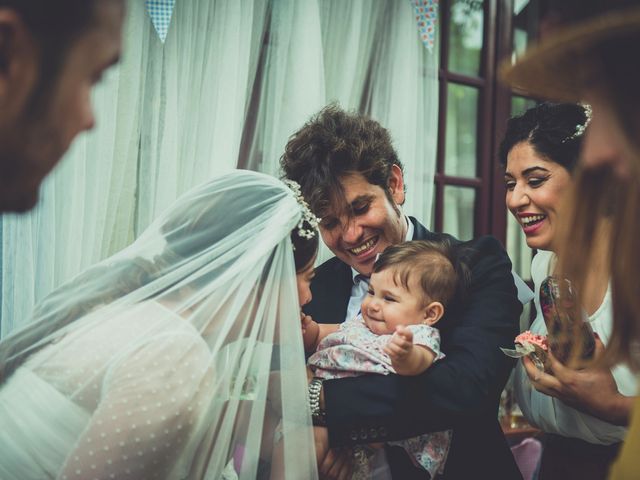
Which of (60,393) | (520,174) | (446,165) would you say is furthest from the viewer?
(446,165)

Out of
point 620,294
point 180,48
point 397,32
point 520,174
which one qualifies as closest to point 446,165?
point 397,32

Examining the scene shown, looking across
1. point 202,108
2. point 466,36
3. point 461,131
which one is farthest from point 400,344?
point 466,36

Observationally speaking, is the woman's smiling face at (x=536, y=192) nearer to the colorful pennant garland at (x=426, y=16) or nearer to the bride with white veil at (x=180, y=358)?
the bride with white veil at (x=180, y=358)

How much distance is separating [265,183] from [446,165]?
87.3 inches

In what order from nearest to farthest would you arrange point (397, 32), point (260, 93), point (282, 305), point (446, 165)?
point (282, 305) → point (260, 93) → point (397, 32) → point (446, 165)

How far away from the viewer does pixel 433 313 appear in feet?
6.22

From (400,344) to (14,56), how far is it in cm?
113

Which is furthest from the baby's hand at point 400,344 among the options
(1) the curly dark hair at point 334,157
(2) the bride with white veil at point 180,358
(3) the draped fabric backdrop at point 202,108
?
(3) the draped fabric backdrop at point 202,108

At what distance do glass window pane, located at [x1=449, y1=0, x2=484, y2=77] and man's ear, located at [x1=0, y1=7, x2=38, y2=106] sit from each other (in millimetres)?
3097

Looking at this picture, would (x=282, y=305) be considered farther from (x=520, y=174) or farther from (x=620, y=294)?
(x=520, y=174)

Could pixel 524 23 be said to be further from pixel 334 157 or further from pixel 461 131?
pixel 334 157

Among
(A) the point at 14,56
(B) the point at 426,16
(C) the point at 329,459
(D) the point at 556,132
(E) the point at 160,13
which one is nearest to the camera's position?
(A) the point at 14,56

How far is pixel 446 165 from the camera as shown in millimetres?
3516

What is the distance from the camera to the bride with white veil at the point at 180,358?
122cm
